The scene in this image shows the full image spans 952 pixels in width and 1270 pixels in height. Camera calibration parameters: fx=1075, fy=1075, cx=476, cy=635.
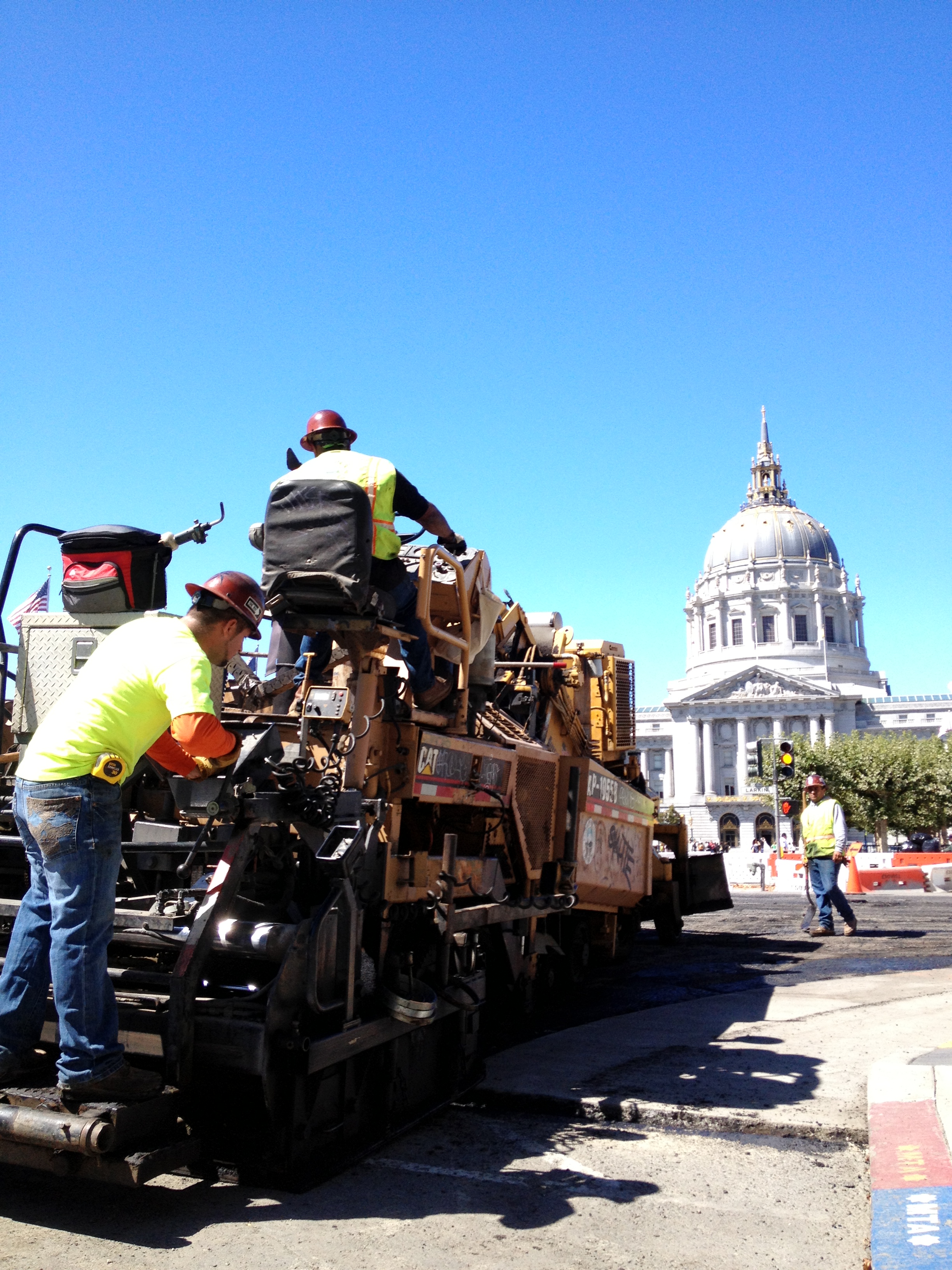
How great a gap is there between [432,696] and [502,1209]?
7.74ft

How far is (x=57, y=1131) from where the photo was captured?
10.9 feet

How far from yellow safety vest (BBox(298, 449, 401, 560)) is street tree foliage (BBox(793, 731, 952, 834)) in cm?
6358

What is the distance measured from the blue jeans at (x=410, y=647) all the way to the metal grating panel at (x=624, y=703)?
442cm

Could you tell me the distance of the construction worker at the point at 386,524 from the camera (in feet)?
16.4

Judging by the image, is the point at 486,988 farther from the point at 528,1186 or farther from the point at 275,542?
the point at 275,542

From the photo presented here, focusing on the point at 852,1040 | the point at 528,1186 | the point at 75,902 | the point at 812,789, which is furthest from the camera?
the point at 812,789

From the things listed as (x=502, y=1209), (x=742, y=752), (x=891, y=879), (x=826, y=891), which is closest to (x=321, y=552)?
(x=502, y=1209)

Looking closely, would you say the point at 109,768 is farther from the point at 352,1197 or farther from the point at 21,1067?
the point at 352,1197

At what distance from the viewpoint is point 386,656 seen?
5.06 m

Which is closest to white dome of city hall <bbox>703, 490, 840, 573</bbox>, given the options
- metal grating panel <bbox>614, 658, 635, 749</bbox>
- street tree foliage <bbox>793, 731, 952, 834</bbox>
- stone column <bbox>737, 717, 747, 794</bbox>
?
stone column <bbox>737, 717, 747, 794</bbox>

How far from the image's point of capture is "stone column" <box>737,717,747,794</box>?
10375 centimetres

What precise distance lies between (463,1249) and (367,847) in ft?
4.97

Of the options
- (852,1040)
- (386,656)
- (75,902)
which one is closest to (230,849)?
(75,902)

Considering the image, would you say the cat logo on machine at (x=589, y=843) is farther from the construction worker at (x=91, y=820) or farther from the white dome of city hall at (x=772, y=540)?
the white dome of city hall at (x=772, y=540)
